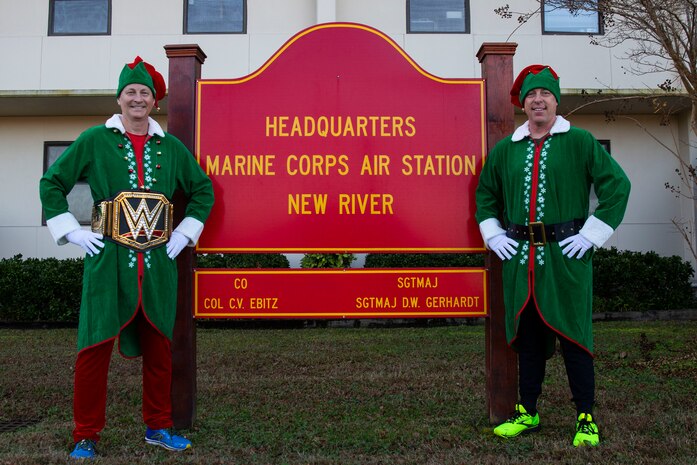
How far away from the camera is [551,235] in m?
4.05

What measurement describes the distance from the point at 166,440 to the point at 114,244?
4.05ft

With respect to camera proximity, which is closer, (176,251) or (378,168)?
(176,251)

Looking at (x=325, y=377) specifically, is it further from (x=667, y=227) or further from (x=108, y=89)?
(x=667, y=227)

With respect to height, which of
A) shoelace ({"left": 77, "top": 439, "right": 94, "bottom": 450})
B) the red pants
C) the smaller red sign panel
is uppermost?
the smaller red sign panel

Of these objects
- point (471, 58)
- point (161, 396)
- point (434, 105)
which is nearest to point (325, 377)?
point (161, 396)

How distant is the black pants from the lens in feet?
13.3

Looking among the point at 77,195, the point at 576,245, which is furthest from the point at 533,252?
the point at 77,195

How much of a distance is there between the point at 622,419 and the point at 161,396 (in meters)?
3.04

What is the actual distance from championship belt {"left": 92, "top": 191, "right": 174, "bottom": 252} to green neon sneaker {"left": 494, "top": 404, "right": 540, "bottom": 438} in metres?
2.41

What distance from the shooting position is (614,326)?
962 centimetres

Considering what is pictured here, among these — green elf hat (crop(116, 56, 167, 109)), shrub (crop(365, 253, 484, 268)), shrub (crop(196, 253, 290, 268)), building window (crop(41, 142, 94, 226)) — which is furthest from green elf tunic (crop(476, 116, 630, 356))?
building window (crop(41, 142, 94, 226))

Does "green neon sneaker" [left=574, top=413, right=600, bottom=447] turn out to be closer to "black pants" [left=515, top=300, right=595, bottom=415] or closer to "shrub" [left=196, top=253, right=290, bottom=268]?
"black pants" [left=515, top=300, right=595, bottom=415]

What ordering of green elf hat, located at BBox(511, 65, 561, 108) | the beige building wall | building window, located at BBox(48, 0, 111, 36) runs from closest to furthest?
1. green elf hat, located at BBox(511, 65, 561, 108)
2. the beige building wall
3. building window, located at BBox(48, 0, 111, 36)

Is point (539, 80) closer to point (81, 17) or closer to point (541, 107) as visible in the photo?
point (541, 107)
